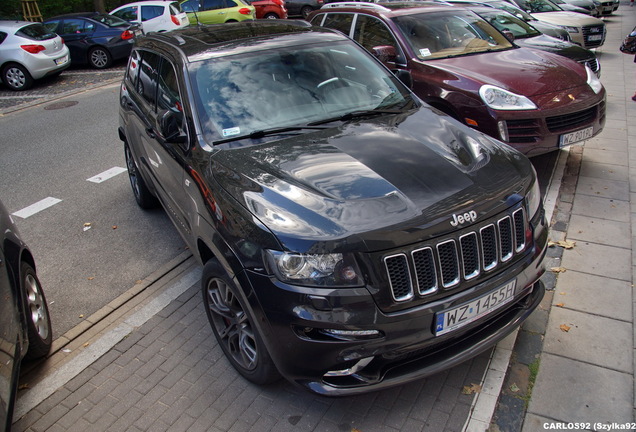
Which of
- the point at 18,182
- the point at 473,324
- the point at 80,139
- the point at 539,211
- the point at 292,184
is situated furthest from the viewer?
the point at 80,139

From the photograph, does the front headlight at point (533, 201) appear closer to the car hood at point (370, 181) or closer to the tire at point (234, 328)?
the car hood at point (370, 181)

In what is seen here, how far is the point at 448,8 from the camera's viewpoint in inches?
290

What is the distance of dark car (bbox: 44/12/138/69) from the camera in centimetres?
1540

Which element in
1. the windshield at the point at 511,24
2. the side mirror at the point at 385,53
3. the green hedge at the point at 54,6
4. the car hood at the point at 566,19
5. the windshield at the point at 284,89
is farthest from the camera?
the green hedge at the point at 54,6

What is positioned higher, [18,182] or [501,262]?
[501,262]

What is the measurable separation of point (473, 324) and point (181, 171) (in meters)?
2.19

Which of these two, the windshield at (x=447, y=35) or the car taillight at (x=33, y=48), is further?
the car taillight at (x=33, y=48)

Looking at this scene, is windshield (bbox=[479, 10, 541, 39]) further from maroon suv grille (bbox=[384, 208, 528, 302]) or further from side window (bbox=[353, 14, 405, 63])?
maroon suv grille (bbox=[384, 208, 528, 302])

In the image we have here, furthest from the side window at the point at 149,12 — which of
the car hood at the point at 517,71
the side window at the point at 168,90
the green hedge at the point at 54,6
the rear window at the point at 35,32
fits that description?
the side window at the point at 168,90

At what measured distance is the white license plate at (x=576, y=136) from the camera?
568 cm

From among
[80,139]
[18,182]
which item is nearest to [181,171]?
[18,182]

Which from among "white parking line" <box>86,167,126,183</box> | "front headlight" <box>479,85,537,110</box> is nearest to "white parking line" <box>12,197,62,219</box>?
"white parking line" <box>86,167,126,183</box>

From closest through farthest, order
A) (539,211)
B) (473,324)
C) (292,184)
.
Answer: (473,324) < (292,184) < (539,211)

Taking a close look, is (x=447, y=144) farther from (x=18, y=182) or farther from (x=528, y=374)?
(x=18, y=182)
